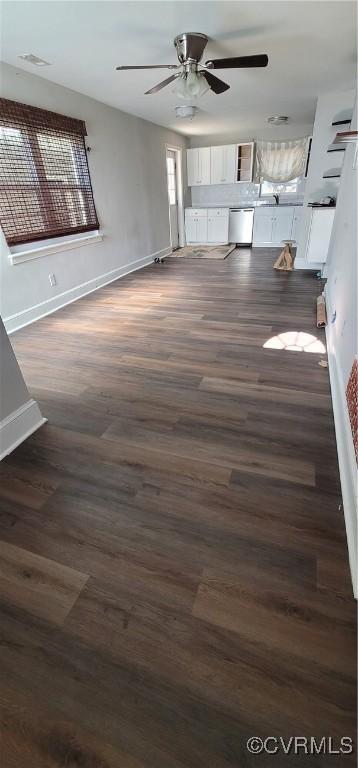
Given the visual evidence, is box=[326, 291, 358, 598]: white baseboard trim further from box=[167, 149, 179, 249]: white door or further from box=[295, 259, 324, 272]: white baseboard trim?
box=[167, 149, 179, 249]: white door

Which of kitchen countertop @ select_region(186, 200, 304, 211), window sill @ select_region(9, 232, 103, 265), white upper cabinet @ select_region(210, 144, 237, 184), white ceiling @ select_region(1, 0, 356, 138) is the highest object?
white ceiling @ select_region(1, 0, 356, 138)

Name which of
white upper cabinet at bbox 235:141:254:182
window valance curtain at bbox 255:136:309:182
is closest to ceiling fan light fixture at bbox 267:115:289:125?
window valance curtain at bbox 255:136:309:182

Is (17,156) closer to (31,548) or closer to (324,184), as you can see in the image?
(31,548)

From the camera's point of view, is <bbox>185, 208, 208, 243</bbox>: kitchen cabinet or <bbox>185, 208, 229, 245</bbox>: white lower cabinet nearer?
<bbox>185, 208, 229, 245</bbox>: white lower cabinet

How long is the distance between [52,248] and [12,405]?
2582 millimetres

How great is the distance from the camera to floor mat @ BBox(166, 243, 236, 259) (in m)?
Answer: 6.44

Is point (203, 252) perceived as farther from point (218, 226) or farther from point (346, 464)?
point (346, 464)

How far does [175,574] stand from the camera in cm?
116

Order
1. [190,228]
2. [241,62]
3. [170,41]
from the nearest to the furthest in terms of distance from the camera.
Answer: [241,62]
[170,41]
[190,228]

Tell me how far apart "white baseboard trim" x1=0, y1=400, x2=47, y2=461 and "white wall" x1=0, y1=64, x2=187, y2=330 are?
5.88 ft

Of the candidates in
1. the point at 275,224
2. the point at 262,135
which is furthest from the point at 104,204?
the point at 262,135

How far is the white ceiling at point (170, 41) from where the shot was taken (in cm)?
212
